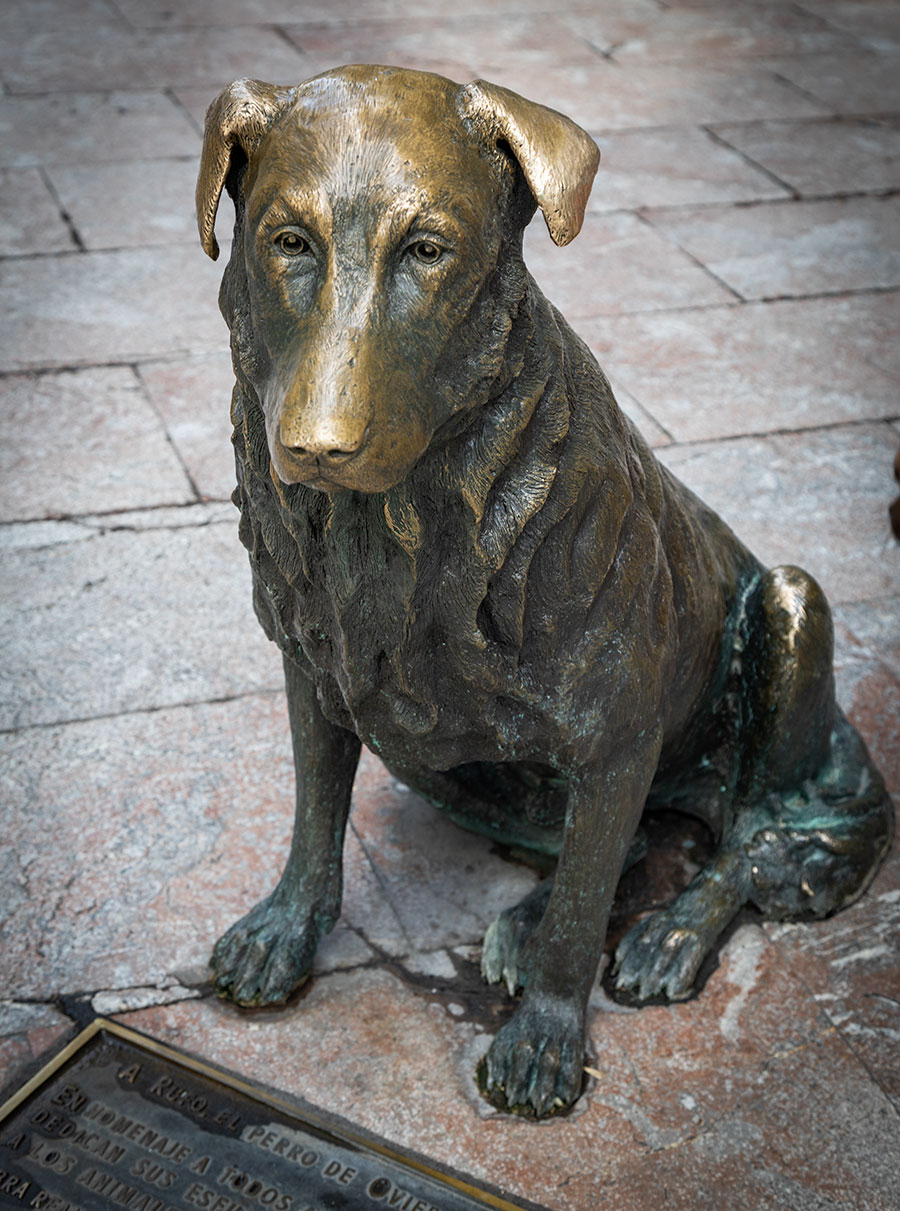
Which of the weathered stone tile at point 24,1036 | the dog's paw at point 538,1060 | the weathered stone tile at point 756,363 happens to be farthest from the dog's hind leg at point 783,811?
the weathered stone tile at point 756,363

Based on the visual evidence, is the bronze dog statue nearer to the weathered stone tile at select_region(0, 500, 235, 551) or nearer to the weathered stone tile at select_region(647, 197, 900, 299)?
the weathered stone tile at select_region(0, 500, 235, 551)

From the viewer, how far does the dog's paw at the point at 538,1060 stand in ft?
8.89

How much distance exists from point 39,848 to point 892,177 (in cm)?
536

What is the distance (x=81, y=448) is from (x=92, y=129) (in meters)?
2.98

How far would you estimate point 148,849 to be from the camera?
10.7 feet

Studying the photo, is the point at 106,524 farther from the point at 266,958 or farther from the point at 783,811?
the point at 783,811

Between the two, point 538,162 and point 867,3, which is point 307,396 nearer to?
point 538,162

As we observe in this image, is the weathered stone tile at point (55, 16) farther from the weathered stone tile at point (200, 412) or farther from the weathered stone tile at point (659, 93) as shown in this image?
the weathered stone tile at point (200, 412)

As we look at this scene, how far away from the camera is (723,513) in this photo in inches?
179

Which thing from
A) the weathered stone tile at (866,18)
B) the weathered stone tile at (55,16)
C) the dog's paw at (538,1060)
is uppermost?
the dog's paw at (538,1060)

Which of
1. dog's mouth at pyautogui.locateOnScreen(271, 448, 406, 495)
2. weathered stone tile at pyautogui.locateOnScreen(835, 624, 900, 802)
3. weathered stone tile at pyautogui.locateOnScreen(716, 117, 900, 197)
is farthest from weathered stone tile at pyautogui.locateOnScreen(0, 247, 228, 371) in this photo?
dog's mouth at pyautogui.locateOnScreen(271, 448, 406, 495)

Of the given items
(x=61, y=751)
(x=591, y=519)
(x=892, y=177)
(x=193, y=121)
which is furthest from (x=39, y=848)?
(x=892, y=177)

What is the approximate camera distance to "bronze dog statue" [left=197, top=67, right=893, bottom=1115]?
6.19ft

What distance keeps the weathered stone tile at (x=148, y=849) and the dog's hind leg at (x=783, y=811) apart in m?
0.59
